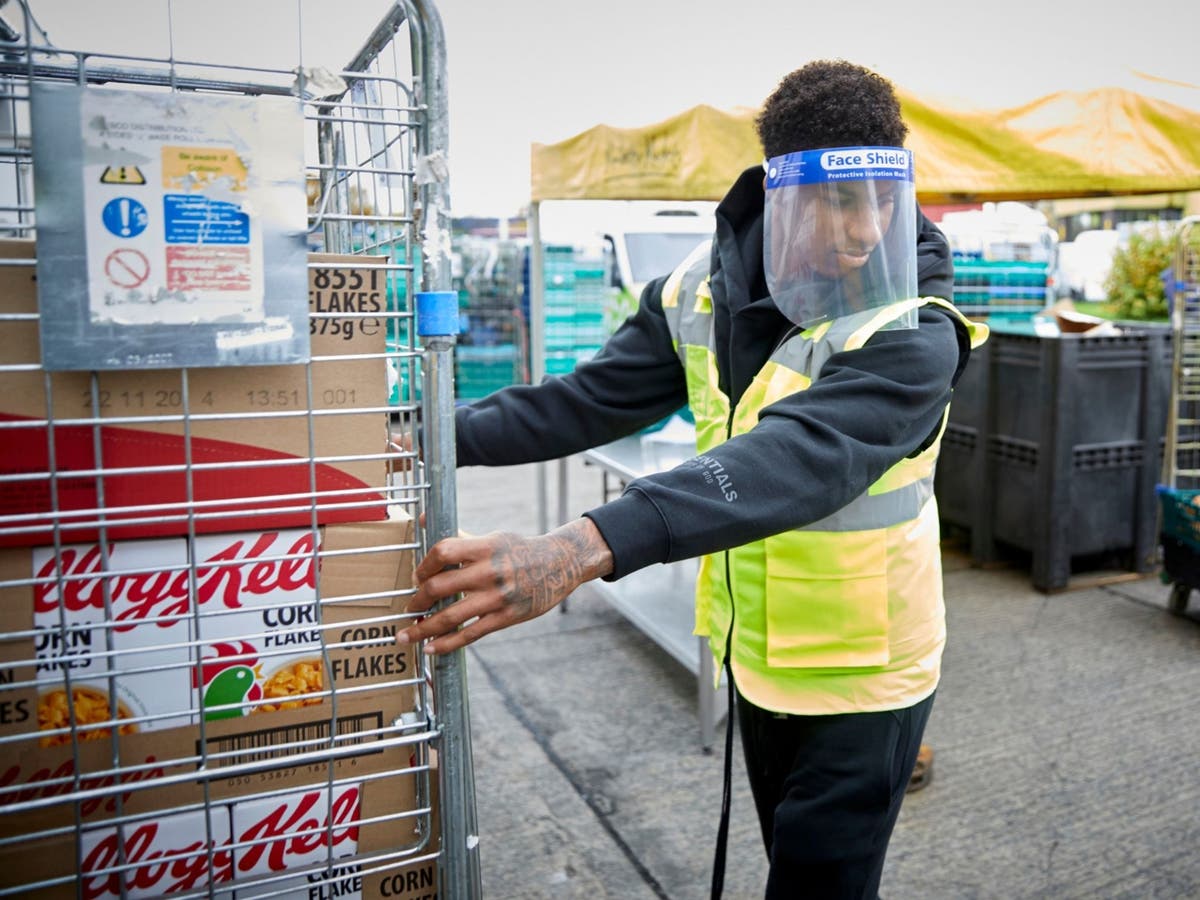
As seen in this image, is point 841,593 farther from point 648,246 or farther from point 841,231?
point 648,246

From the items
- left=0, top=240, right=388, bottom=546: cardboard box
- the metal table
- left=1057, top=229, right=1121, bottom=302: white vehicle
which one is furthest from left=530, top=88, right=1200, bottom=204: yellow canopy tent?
left=1057, top=229, right=1121, bottom=302: white vehicle

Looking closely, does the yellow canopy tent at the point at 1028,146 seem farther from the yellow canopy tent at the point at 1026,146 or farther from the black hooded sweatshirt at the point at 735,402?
the black hooded sweatshirt at the point at 735,402

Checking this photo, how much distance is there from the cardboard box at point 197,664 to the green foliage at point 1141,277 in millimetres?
6897

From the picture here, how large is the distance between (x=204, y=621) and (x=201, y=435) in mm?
256

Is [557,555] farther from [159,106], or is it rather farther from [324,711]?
[159,106]

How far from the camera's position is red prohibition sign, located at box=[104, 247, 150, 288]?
111 cm

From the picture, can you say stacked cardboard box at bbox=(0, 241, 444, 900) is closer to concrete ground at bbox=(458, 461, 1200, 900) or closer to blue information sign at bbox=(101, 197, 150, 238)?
blue information sign at bbox=(101, 197, 150, 238)

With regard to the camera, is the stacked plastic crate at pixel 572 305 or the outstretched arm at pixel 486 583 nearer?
the outstretched arm at pixel 486 583

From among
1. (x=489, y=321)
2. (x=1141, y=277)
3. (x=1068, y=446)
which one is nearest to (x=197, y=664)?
(x=1068, y=446)

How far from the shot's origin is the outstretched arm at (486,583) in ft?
4.01

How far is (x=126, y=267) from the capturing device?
1.11 meters

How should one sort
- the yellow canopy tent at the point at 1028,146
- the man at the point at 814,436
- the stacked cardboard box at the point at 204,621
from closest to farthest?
the stacked cardboard box at the point at 204,621
the man at the point at 814,436
the yellow canopy tent at the point at 1028,146

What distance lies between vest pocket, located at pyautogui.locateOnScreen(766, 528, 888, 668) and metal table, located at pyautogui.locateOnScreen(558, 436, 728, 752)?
1500 mm

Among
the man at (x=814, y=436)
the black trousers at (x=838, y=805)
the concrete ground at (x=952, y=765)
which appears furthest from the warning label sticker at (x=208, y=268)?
the concrete ground at (x=952, y=765)
